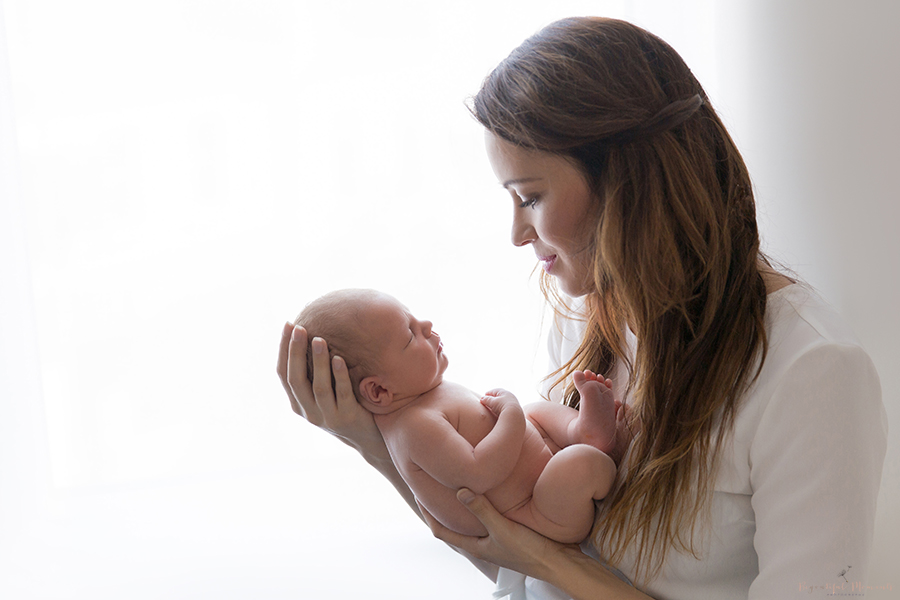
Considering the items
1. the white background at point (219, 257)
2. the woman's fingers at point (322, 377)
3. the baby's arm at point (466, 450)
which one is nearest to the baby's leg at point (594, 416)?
the baby's arm at point (466, 450)

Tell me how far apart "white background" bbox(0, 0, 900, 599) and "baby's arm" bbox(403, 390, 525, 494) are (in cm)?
124

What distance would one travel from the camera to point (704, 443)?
3.71 feet

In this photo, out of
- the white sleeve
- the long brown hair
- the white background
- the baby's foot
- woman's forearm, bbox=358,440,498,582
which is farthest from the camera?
the white background

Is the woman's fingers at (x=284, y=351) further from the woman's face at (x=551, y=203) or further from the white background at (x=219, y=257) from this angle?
the white background at (x=219, y=257)

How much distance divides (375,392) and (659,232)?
61 centimetres

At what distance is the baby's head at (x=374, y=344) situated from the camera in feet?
4.26

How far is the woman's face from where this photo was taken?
1.21 metres

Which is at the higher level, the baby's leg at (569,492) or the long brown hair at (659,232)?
the long brown hair at (659,232)

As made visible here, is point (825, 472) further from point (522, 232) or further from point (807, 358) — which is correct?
point (522, 232)

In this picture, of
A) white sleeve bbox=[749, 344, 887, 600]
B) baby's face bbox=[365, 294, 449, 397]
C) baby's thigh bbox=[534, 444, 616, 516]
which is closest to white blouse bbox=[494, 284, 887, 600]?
white sleeve bbox=[749, 344, 887, 600]

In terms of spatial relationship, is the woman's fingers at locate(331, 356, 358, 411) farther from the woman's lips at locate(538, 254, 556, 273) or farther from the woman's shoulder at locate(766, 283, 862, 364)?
the woman's shoulder at locate(766, 283, 862, 364)

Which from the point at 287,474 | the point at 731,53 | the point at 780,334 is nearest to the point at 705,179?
the point at 780,334

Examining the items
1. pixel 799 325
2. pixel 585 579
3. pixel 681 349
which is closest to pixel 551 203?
pixel 681 349

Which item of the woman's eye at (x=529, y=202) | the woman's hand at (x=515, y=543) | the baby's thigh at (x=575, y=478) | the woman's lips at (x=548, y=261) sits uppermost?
the woman's eye at (x=529, y=202)
